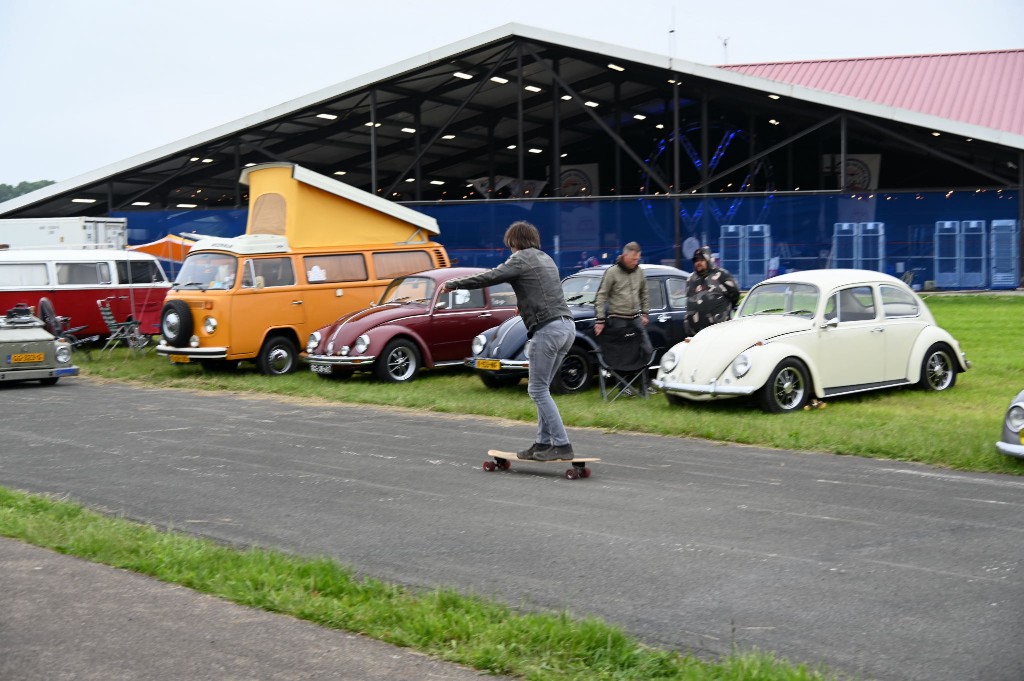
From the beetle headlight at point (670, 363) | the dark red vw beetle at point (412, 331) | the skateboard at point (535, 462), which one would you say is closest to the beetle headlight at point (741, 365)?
the beetle headlight at point (670, 363)

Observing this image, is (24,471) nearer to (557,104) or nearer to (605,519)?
(605,519)

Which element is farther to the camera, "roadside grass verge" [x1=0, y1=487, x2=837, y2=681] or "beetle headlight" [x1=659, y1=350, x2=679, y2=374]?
"beetle headlight" [x1=659, y1=350, x2=679, y2=374]

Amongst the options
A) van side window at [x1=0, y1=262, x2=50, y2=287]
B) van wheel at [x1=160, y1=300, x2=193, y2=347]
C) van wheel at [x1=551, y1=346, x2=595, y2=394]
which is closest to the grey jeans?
van wheel at [x1=551, y1=346, x2=595, y2=394]

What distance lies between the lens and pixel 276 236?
19.1 m

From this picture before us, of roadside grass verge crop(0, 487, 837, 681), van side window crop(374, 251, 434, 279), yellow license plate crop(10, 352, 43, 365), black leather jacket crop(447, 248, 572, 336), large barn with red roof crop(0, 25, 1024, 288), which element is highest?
large barn with red roof crop(0, 25, 1024, 288)

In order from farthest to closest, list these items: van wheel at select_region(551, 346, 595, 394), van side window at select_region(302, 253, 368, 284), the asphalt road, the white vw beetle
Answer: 1. van side window at select_region(302, 253, 368, 284)
2. van wheel at select_region(551, 346, 595, 394)
3. the white vw beetle
4. the asphalt road

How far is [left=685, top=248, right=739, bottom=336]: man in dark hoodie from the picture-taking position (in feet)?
46.2

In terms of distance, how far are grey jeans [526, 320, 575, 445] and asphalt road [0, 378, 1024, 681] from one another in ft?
1.30

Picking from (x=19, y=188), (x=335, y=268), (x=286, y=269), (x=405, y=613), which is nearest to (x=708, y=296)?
(x=335, y=268)

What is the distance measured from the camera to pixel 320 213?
19.7 metres

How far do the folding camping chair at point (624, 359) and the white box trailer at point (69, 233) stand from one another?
14846 mm

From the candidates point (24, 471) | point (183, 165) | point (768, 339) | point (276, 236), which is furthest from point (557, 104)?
point (24, 471)

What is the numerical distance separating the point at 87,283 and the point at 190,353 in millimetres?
6346

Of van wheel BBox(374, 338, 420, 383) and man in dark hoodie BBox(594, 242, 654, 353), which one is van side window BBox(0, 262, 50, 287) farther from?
man in dark hoodie BBox(594, 242, 654, 353)
